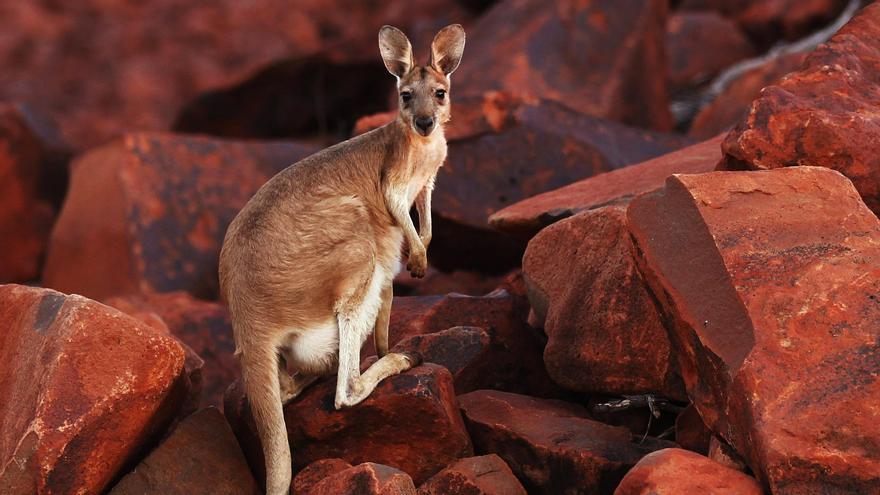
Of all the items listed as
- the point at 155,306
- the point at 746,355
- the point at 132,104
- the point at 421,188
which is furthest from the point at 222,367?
the point at 132,104

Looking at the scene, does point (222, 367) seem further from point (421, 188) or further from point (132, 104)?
point (132, 104)

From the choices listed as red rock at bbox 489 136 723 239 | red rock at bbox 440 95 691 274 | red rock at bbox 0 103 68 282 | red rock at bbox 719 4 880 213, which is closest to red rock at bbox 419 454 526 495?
red rock at bbox 719 4 880 213

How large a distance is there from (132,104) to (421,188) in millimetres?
6881

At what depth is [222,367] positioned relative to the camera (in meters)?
7.54

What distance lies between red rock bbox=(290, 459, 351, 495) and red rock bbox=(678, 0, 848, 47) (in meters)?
9.56

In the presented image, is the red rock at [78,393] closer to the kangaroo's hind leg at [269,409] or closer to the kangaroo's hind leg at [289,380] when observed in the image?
the kangaroo's hind leg at [269,409]

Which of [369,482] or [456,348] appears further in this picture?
[456,348]

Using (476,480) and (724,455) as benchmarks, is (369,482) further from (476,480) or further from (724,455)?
(724,455)

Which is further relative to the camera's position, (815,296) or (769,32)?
(769,32)

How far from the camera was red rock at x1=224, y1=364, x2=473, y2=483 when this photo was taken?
5004 mm

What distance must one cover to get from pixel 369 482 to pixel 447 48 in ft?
6.76

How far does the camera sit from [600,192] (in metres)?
6.72

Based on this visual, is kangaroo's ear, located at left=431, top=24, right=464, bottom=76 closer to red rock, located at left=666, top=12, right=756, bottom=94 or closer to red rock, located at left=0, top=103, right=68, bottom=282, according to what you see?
red rock, located at left=0, top=103, right=68, bottom=282

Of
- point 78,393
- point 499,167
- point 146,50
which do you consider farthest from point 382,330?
point 146,50
